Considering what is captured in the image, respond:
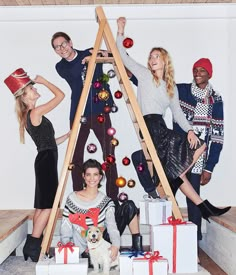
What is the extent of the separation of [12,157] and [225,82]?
6.35 ft

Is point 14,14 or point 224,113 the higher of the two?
point 14,14

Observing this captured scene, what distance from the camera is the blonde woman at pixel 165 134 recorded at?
3395mm

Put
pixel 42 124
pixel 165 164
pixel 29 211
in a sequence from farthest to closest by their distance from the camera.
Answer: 1. pixel 29 211
2. pixel 42 124
3. pixel 165 164

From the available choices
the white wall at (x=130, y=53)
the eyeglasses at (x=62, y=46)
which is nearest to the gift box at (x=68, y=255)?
the white wall at (x=130, y=53)

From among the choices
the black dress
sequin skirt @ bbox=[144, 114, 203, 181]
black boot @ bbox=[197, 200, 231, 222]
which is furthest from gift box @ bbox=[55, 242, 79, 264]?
black boot @ bbox=[197, 200, 231, 222]

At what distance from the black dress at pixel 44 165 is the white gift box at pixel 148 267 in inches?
44.2

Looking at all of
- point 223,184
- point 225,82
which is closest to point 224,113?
point 225,82

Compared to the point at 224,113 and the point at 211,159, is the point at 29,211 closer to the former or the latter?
the point at 211,159

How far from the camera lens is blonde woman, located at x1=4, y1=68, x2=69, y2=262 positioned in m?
3.44

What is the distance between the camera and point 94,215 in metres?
2.96

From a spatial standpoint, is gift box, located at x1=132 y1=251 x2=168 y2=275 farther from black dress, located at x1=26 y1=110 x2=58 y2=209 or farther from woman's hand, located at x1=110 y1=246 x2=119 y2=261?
black dress, located at x1=26 y1=110 x2=58 y2=209

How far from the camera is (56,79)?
4180mm

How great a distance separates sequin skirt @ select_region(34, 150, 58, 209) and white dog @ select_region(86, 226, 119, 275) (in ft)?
2.51

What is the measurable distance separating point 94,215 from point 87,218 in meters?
0.07
